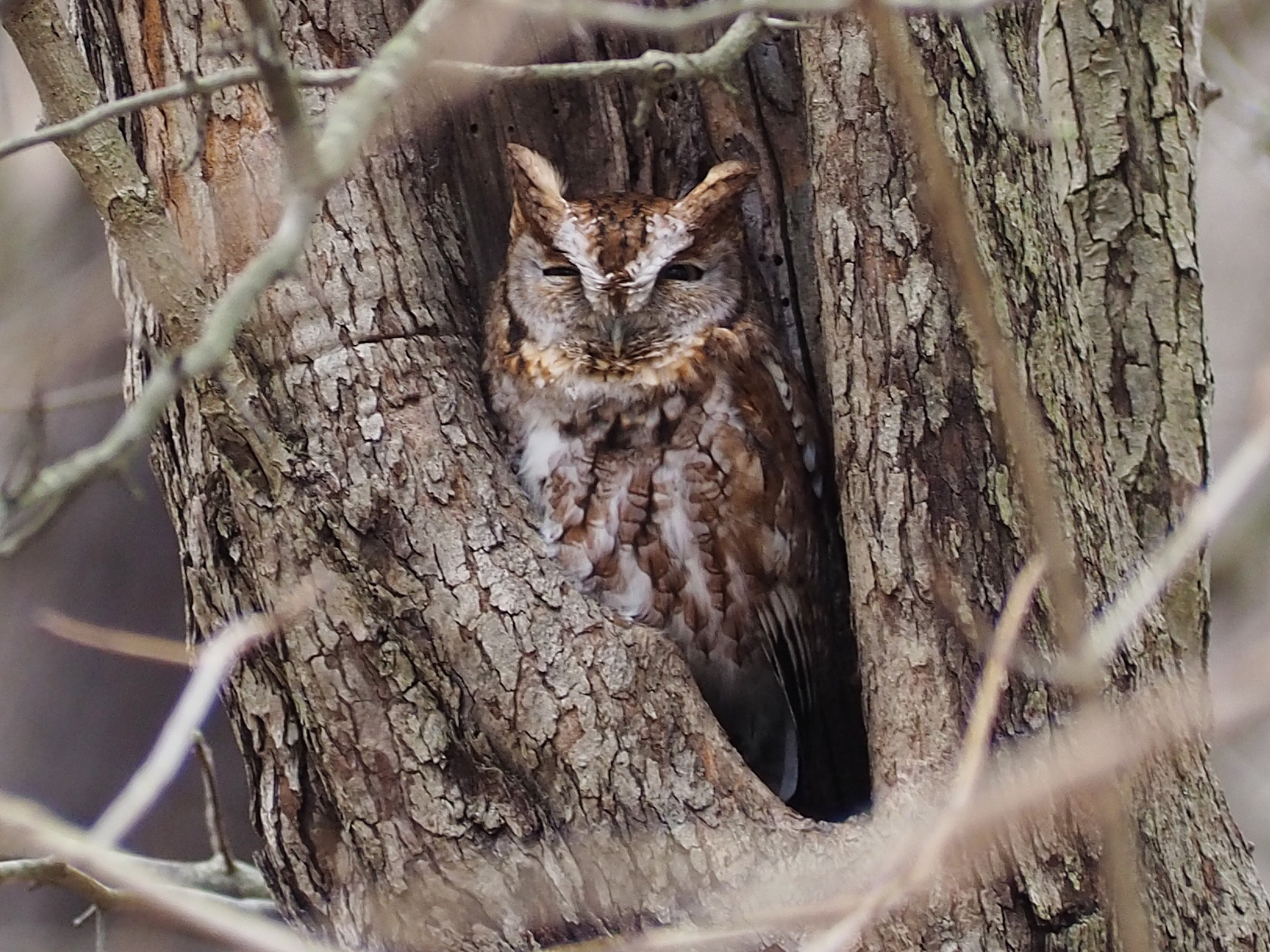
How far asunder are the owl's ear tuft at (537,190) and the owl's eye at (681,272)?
0.21m

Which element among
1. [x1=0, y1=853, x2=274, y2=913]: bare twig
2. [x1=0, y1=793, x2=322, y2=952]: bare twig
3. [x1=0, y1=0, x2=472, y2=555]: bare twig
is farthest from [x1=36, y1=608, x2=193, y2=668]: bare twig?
[x1=0, y1=793, x2=322, y2=952]: bare twig

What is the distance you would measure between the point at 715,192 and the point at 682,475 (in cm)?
50

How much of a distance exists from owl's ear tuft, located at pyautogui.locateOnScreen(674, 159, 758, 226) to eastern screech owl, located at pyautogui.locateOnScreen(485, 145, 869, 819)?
42mm

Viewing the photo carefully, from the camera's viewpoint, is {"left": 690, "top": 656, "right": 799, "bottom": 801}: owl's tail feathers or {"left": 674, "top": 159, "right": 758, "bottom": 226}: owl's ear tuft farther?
{"left": 690, "top": 656, "right": 799, "bottom": 801}: owl's tail feathers

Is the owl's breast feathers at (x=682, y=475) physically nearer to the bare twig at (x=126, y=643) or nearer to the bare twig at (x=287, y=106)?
the bare twig at (x=126, y=643)

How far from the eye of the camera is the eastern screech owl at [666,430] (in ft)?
7.76

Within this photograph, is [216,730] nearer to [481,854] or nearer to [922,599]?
[481,854]

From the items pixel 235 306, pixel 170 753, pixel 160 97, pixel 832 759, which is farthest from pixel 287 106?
pixel 832 759

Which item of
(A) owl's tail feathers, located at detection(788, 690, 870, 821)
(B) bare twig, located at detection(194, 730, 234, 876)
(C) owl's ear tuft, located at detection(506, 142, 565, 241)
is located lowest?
(A) owl's tail feathers, located at detection(788, 690, 870, 821)

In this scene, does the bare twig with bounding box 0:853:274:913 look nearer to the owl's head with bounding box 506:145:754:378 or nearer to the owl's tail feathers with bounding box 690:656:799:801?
the owl's tail feathers with bounding box 690:656:799:801

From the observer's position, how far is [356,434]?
200 centimetres

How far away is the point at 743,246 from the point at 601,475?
19.1 inches

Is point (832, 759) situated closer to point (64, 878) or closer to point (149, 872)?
point (149, 872)

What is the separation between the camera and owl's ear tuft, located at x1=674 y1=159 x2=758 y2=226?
7.36ft
